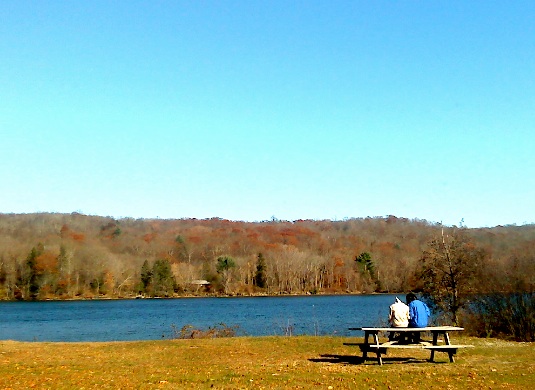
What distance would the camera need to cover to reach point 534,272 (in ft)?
74.6

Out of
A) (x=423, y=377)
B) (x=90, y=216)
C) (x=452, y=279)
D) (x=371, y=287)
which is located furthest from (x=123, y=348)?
(x=90, y=216)

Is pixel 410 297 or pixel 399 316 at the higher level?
pixel 410 297

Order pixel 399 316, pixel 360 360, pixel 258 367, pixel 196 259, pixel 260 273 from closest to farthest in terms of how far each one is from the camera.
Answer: pixel 258 367 < pixel 399 316 < pixel 360 360 < pixel 260 273 < pixel 196 259

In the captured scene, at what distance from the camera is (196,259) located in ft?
430

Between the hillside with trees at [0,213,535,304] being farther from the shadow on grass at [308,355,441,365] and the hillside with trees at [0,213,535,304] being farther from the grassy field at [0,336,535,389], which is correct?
the shadow on grass at [308,355,441,365]

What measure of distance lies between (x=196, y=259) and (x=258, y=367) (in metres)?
120

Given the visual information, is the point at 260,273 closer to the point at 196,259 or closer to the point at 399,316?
the point at 196,259

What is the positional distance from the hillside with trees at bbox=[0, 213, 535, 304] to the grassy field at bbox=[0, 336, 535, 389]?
1561 inches

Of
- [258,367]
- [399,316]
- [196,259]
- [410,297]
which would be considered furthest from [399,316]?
[196,259]

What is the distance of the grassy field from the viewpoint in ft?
34.8

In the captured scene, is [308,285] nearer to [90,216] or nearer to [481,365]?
[90,216]

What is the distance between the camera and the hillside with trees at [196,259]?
317 ft

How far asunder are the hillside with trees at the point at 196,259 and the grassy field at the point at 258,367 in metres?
39.7

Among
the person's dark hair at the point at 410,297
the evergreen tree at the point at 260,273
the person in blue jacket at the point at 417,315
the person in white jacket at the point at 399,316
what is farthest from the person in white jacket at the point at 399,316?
the evergreen tree at the point at 260,273
